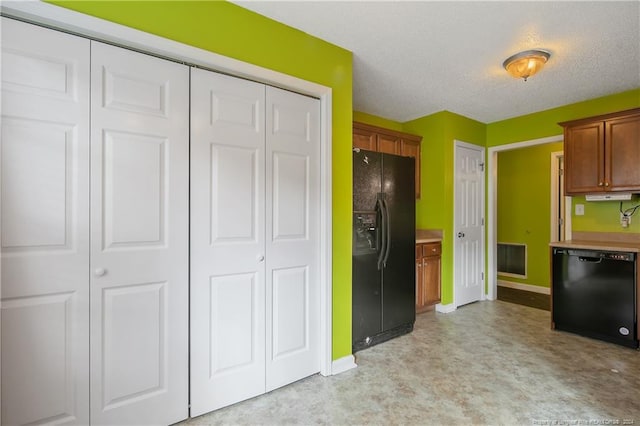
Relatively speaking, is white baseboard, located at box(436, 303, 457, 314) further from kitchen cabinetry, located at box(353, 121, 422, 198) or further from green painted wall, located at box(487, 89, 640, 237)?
green painted wall, located at box(487, 89, 640, 237)

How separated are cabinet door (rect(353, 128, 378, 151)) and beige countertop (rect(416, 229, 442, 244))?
1290 millimetres

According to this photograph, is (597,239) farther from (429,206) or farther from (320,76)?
(320,76)

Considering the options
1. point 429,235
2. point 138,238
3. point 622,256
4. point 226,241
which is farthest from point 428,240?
point 138,238

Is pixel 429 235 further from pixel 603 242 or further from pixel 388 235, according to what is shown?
pixel 603 242

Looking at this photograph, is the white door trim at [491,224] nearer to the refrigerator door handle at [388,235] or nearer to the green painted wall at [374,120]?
the green painted wall at [374,120]

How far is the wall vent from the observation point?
4.93 meters

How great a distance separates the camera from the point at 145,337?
160cm

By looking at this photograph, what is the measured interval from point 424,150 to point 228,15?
9.85 feet

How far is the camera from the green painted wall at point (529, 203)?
181 inches

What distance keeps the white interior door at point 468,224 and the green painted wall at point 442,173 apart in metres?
0.10

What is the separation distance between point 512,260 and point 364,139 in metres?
3.70

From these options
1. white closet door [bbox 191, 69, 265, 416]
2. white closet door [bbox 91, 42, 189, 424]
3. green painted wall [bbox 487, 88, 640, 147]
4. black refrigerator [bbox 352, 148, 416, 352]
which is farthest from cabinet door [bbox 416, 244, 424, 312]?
white closet door [bbox 91, 42, 189, 424]

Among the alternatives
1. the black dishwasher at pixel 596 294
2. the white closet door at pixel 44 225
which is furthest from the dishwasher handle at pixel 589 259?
the white closet door at pixel 44 225

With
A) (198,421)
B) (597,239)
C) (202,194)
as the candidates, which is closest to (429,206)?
(597,239)
